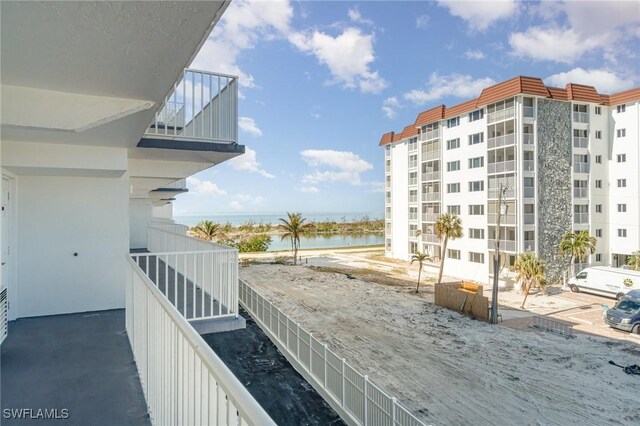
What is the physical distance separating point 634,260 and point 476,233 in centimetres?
883

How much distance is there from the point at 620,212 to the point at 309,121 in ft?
197

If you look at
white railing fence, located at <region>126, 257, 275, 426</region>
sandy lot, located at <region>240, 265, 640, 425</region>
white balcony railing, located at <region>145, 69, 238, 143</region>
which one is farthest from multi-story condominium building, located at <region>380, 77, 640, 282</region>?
white railing fence, located at <region>126, 257, 275, 426</region>

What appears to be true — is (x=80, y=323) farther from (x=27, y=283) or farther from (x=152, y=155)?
(x=152, y=155)

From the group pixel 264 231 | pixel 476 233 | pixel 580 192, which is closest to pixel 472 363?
pixel 476 233

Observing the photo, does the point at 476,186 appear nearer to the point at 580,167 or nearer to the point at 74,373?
the point at 580,167

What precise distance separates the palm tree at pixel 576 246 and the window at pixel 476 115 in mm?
9572

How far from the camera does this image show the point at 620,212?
77.6 ft

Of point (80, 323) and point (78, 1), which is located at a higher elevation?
point (78, 1)

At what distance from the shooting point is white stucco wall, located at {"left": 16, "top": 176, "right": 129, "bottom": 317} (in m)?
5.66

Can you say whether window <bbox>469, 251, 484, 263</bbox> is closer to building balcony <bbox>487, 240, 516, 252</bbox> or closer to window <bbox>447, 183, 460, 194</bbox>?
building balcony <bbox>487, 240, 516, 252</bbox>

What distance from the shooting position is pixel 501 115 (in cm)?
2341

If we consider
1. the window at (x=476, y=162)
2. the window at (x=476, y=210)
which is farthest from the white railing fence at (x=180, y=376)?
the window at (x=476, y=162)

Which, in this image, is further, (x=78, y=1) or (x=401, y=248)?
(x=401, y=248)

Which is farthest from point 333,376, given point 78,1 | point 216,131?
point 78,1
